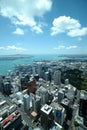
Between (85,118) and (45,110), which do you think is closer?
(45,110)

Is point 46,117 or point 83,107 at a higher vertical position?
point 83,107

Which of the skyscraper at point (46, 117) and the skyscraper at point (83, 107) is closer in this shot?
the skyscraper at point (46, 117)

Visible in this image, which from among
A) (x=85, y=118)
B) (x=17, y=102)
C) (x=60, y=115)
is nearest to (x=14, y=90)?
(x=17, y=102)

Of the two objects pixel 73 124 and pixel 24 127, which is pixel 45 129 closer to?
pixel 24 127

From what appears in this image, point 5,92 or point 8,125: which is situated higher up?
point 8,125

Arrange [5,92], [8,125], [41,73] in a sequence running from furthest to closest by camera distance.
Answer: [41,73] → [5,92] → [8,125]

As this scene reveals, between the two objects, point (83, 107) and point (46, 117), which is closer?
point (46, 117)

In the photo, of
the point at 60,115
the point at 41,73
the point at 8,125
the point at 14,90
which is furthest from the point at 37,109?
the point at 41,73

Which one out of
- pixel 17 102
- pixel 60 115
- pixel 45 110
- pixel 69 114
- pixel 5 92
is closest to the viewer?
pixel 45 110

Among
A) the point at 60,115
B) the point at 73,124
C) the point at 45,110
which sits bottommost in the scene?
the point at 73,124

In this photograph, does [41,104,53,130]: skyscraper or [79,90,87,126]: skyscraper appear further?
[79,90,87,126]: skyscraper
